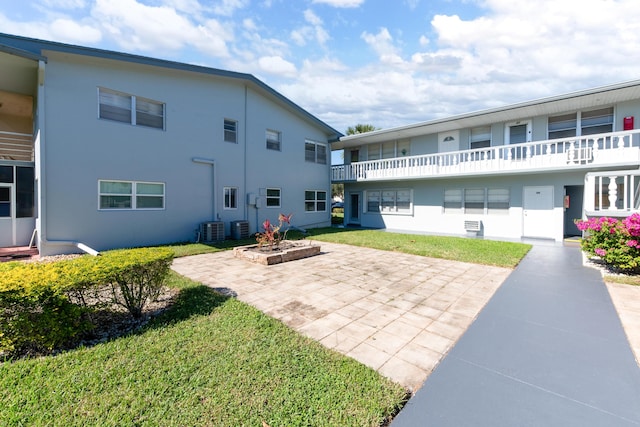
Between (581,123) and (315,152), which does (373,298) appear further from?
(315,152)

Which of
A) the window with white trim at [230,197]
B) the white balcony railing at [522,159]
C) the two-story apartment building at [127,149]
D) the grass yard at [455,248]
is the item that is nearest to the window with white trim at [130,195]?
the two-story apartment building at [127,149]

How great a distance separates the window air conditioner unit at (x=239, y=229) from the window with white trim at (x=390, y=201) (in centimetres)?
804

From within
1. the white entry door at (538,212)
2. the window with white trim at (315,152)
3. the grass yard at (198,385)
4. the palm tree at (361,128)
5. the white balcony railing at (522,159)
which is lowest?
the grass yard at (198,385)

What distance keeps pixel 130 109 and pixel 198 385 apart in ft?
34.8

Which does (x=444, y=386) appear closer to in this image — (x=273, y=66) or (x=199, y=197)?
(x=199, y=197)

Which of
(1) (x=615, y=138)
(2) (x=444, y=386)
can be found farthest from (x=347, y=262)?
(1) (x=615, y=138)

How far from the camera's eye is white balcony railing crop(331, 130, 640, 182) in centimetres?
978

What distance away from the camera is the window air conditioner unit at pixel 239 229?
40.0ft

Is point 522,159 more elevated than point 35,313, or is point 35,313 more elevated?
point 522,159

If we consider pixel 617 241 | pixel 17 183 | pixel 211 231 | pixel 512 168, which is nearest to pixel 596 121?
pixel 512 168

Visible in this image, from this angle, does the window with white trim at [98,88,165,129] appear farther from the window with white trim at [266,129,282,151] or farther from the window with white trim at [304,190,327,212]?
the window with white trim at [304,190,327,212]

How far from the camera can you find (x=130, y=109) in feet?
33.0

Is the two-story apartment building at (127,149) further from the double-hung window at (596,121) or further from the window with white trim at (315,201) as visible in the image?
the double-hung window at (596,121)

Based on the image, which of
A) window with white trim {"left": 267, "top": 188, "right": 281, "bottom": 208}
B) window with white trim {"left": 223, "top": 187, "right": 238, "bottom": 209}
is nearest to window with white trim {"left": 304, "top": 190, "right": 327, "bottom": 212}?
window with white trim {"left": 267, "top": 188, "right": 281, "bottom": 208}
